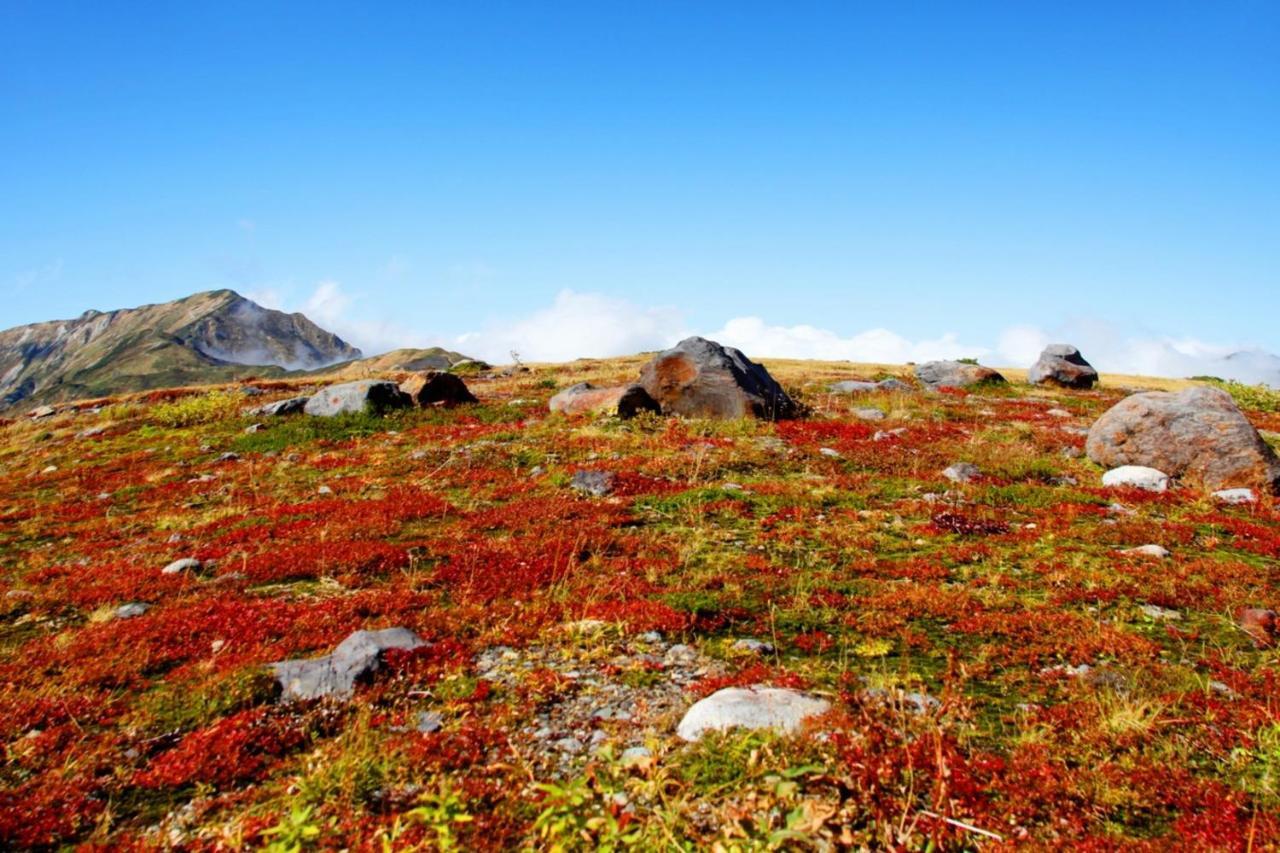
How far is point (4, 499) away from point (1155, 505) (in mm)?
25281

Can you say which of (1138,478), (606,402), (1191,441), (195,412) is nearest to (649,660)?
(1138,478)

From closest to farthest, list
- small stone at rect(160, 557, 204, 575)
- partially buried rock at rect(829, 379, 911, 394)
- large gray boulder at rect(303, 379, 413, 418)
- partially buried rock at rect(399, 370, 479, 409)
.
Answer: small stone at rect(160, 557, 204, 575), large gray boulder at rect(303, 379, 413, 418), partially buried rock at rect(399, 370, 479, 409), partially buried rock at rect(829, 379, 911, 394)

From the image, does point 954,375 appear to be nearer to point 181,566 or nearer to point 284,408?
point 284,408

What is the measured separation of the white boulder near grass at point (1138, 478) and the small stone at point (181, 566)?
1696cm

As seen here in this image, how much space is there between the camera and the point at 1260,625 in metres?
7.42

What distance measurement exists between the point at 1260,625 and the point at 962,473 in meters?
7.93

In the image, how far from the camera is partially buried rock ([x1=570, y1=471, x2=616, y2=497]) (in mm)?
14102

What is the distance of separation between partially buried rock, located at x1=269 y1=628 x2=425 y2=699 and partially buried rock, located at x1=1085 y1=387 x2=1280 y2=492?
15871mm

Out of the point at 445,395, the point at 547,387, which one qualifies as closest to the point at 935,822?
the point at 445,395

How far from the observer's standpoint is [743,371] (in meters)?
23.2

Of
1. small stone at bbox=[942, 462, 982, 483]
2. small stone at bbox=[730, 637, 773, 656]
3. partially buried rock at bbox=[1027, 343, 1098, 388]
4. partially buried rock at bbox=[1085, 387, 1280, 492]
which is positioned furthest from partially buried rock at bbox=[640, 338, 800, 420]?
partially buried rock at bbox=[1027, 343, 1098, 388]

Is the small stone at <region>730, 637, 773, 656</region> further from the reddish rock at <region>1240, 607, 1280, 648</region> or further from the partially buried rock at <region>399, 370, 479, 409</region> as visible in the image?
the partially buried rock at <region>399, 370, 479, 409</region>

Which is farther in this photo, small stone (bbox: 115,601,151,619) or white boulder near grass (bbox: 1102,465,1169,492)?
white boulder near grass (bbox: 1102,465,1169,492)

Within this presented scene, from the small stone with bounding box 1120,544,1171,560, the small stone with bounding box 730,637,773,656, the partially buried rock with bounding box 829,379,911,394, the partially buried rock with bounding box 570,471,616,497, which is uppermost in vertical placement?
the partially buried rock with bounding box 829,379,911,394
